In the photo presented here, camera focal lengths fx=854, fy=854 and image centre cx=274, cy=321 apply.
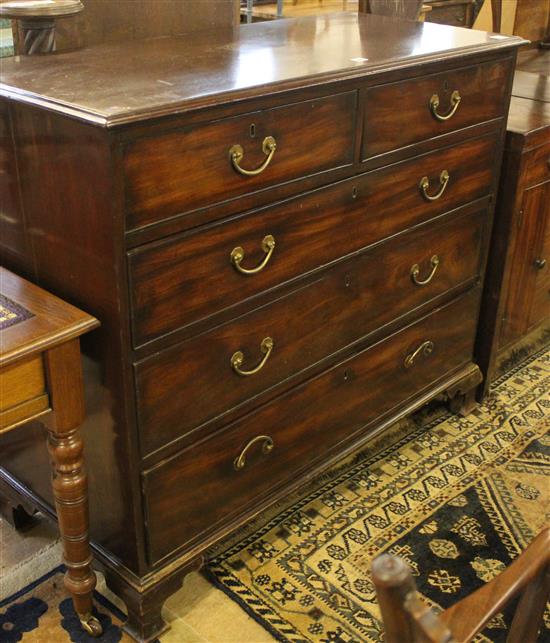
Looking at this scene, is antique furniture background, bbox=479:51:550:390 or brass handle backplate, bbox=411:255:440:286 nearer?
brass handle backplate, bbox=411:255:440:286

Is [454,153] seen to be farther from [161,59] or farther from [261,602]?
[261,602]

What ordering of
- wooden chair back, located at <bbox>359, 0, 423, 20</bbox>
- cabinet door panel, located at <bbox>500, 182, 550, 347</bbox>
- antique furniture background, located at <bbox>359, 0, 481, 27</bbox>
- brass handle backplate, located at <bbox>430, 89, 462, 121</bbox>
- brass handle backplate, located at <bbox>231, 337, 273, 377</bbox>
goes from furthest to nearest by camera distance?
1. antique furniture background, located at <bbox>359, 0, 481, 27</bbox>
2. wooden chair back, located at <bbox>359, 0, 423, 20</bbox>
3. cabinet door panel, located at <bbox>500, 182, 550, 347</bbox>
4. brass handle backplate, located at <bbox>430, 89, 462, 121</bbox>
5. brass handle backplate, located at <bbox>231, 337, 273, 377</bbox>

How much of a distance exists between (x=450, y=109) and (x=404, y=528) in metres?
1.05

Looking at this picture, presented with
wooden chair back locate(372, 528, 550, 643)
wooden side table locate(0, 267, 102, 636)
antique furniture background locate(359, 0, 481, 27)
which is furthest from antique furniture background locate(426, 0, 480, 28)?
wooden chair back locate(372, 528, 550, 643)

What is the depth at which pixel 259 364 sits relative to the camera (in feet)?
6.02

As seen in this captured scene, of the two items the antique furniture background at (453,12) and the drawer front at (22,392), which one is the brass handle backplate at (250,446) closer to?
the drawer front at (22,392)

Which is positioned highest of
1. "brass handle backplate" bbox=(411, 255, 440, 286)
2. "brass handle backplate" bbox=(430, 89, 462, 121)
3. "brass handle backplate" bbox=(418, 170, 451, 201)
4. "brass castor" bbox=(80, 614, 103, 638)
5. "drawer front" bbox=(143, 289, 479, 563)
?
"brass handle backplate" bbox=(430, 89, 462, 121)

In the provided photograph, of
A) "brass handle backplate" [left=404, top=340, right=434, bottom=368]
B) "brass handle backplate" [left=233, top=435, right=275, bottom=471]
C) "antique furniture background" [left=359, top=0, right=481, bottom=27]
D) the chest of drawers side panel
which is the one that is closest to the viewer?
the chest of drawers side panel

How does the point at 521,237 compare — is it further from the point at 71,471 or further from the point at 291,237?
the point at 71,471

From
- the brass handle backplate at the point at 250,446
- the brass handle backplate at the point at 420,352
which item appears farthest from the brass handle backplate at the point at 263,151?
the brass handle backplate at the point at 420,352

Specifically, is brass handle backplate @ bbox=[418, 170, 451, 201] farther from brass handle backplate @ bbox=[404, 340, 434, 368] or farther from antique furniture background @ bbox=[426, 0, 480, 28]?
antique furniture background @ bbox=[426, 0, 480, 28]

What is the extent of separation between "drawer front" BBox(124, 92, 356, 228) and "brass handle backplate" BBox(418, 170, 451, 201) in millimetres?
318

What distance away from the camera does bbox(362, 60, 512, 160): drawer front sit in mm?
1857

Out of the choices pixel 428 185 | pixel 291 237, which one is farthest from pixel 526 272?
pixel 291 237
